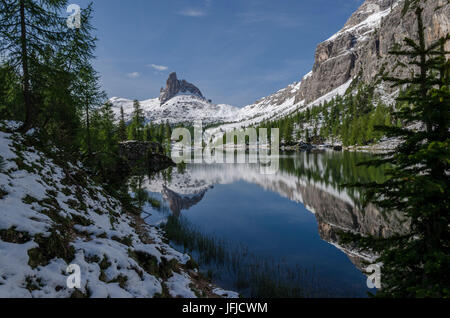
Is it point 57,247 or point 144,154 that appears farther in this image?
point 144,154

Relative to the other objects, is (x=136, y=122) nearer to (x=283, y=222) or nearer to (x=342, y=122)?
(x=283, y=222)

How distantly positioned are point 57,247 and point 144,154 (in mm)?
46581

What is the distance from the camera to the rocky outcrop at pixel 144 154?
44781mm

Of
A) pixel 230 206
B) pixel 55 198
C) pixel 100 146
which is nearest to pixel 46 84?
pixel 55 198

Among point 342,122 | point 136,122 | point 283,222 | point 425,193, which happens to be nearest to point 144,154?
point 136,122

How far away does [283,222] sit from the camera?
18500 millimetres

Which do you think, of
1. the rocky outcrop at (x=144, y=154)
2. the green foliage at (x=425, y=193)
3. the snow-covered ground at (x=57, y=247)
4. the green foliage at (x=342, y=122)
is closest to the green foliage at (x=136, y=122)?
the rocky outcrop at (x=144, y=154)

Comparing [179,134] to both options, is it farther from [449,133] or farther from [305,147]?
[449,133]

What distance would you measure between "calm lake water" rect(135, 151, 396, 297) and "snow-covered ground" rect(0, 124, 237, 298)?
456cm

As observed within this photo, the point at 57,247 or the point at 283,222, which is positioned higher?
the point at 57,247

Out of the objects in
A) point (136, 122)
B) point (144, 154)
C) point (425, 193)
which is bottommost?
point (425, 193)

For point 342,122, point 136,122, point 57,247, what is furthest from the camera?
point 342,122

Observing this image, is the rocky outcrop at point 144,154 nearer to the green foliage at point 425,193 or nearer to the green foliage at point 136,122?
the green foliage at point 136,122

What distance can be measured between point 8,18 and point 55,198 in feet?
32.4
